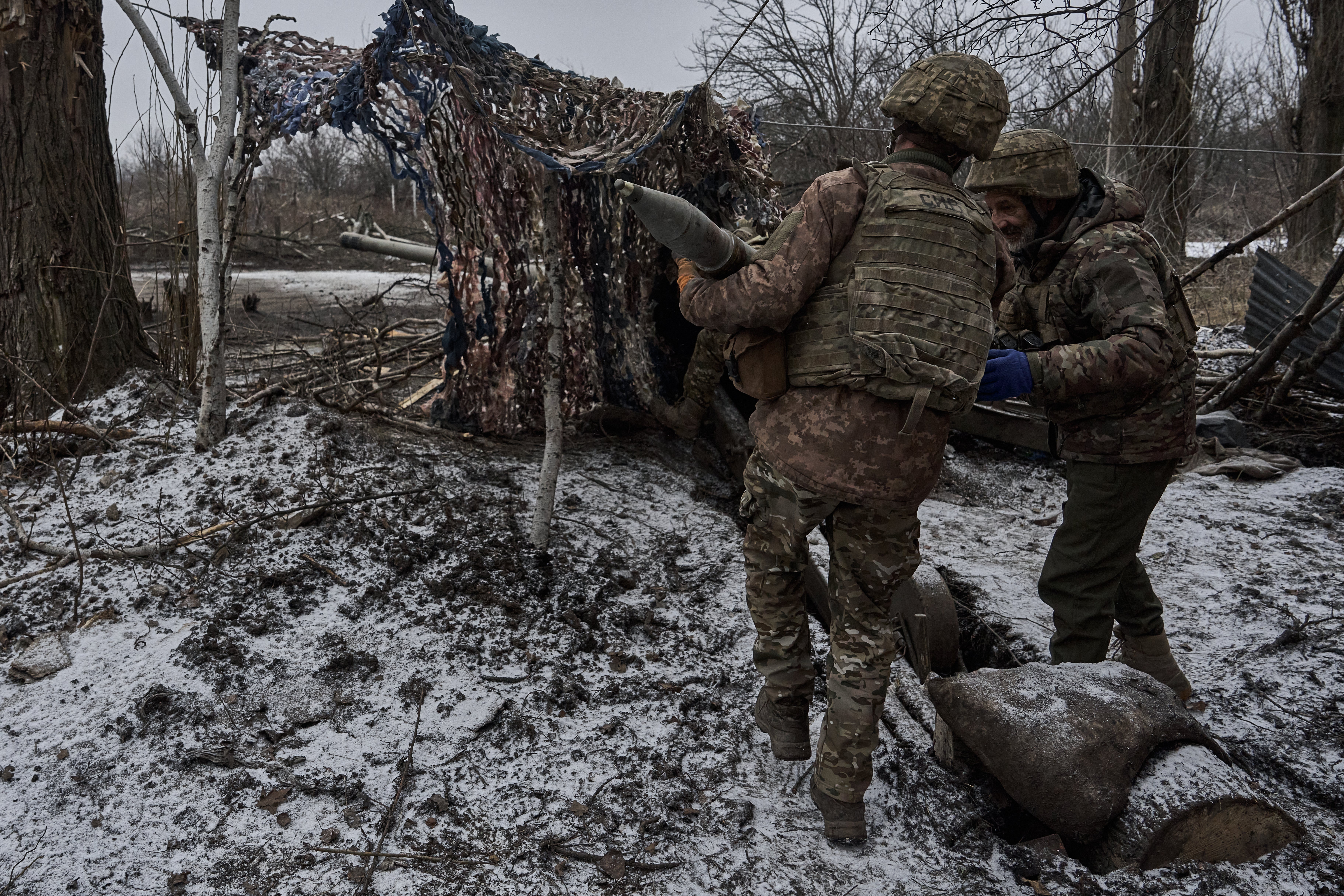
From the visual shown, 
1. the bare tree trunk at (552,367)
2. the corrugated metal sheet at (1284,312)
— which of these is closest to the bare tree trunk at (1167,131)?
the corrugated metal sheet at (1284,312)

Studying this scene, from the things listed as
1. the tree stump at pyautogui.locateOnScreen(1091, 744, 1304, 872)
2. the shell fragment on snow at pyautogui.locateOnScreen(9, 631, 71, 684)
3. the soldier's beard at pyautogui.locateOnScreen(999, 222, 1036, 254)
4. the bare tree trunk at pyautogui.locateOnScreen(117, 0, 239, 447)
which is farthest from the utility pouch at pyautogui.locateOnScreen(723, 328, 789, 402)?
the bare tree trunk at pyautogui.locateOnScreen(117, 0, 239, 447)

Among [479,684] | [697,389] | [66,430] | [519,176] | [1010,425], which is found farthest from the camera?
[1010,425]

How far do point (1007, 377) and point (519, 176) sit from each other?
2.17 metres

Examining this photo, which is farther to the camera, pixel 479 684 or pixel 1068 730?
pixel 479 684

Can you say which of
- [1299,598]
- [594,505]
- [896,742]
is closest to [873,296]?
[896,742]

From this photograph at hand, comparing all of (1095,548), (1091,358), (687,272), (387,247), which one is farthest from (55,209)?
(1095,548)

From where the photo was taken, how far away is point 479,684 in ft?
9.20

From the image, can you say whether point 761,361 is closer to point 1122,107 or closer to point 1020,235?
point 1020,235

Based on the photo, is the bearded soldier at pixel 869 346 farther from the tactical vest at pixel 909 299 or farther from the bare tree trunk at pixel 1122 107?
the bare tree trunk at pixel 1122 107

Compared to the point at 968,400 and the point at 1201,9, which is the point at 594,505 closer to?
the point at 968,400

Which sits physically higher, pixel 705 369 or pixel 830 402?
pixel 830 402

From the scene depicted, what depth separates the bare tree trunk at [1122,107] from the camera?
293 inches

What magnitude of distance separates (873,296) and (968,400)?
15.1 inches

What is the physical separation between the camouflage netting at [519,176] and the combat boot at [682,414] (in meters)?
0.08
